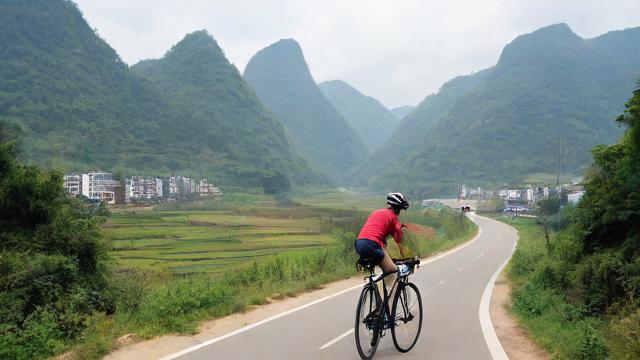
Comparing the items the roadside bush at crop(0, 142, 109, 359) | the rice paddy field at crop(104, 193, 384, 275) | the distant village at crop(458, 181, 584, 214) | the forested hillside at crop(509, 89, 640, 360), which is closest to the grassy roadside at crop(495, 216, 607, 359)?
the forested hillside at crop(509, 89, 640, 360)

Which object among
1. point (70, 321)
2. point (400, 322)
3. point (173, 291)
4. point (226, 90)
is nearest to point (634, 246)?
point (400, 322)

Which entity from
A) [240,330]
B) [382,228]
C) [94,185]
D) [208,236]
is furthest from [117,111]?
[382,228]

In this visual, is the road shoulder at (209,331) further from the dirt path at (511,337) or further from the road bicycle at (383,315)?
the dirt path at (511,337)

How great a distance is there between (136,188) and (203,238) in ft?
95.6

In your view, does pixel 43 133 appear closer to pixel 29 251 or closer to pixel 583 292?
pixel 29 251

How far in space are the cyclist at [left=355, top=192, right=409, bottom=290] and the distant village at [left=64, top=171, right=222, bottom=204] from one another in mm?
47197

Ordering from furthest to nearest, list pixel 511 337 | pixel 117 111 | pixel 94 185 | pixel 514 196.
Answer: pixel 117 111 → pixel 514 196 → pixel 94 185 → pixel 511 337

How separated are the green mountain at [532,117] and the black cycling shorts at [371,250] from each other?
93.2 meters

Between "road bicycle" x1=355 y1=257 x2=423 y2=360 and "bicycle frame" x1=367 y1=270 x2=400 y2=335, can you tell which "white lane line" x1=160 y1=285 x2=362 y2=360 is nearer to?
"road bicycle" x1=355 y1=257 x2=423 y2=360

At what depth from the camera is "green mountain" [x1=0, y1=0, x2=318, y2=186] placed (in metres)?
76.5

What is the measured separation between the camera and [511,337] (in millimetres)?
7289

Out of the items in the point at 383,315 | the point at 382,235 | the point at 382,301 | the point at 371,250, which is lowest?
the point at 383,315

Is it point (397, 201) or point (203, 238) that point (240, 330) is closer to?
point (397, 201)

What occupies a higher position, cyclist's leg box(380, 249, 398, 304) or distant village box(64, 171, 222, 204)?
distant village box(64, 171, 222, 204)
